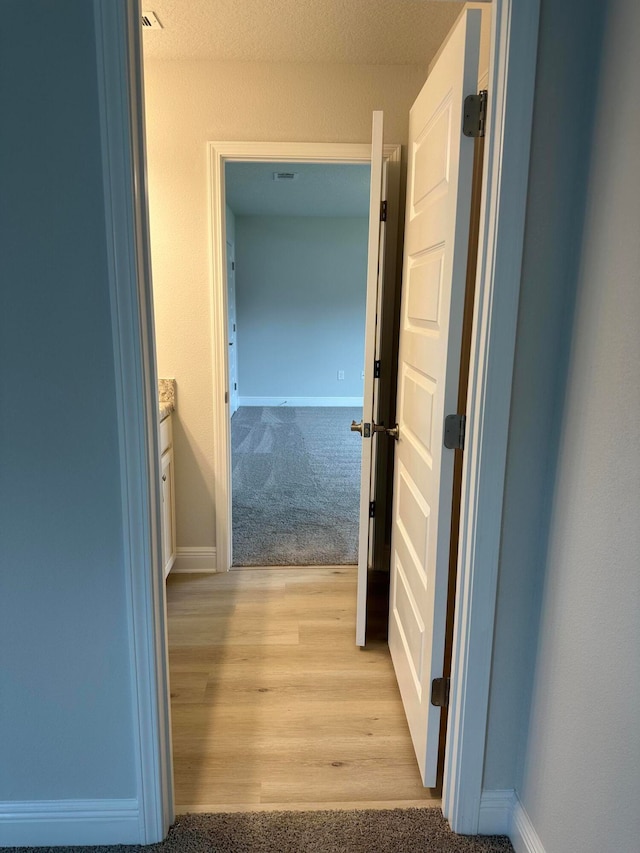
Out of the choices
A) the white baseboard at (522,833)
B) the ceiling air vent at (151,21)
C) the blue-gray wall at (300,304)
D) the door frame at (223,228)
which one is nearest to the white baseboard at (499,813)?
the white baseboard at (522,833)

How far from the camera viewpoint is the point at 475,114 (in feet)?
4.36

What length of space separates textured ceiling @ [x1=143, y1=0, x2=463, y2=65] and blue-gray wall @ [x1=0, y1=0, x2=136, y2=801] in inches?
48.0

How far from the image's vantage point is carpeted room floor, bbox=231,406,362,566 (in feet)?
11.0

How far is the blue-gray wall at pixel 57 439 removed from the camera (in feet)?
3.93

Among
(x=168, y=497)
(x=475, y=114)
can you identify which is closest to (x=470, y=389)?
(x=475, y=114)

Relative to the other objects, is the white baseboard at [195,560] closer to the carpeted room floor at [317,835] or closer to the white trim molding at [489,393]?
the carpeted room floor at [317,835]

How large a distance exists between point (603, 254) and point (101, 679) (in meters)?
1.52

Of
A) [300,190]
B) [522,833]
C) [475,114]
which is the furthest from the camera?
[300,190]

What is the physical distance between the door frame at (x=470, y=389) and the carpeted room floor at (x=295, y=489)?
1697 mm

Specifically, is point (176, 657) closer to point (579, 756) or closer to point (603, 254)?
point (579, 756)

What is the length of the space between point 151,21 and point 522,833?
295 cm

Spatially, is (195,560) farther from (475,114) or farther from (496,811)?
(475,114)

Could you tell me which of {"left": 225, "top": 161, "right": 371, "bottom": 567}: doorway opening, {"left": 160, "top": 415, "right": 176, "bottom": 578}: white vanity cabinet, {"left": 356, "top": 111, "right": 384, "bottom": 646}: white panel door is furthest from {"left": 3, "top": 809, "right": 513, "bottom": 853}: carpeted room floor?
{"left": 225, "top": 161, "right": 371, "bottom": 567}: doorway opening

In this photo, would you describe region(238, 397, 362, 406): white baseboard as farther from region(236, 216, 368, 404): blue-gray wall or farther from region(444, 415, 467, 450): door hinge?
region(444, 415, 467, 450): door hinge
